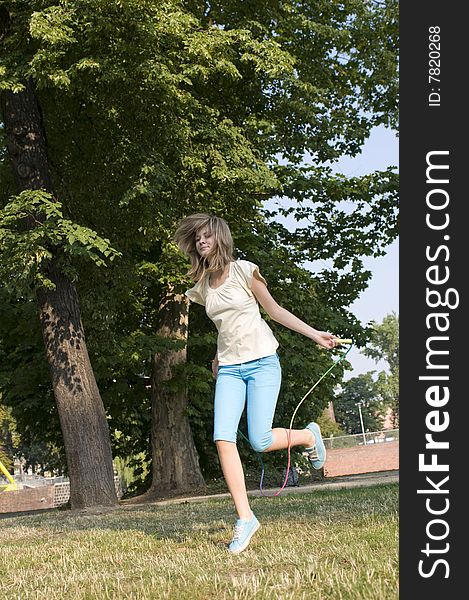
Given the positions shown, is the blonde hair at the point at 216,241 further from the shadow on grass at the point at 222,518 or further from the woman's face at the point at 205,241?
the shadow on grass at the point at 222,518

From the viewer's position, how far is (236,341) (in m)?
6.04

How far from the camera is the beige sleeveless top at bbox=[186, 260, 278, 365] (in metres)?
6.04

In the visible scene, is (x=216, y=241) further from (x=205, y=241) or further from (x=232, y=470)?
(x=232, y=470)

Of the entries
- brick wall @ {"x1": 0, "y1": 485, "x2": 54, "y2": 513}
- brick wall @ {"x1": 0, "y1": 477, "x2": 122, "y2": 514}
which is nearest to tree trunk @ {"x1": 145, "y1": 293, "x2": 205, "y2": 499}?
brick wall @ {"x1": 0, "y1": 477, "x2": 122, "y2": 514}

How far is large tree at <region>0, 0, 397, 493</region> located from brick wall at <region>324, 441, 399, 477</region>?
29.2m

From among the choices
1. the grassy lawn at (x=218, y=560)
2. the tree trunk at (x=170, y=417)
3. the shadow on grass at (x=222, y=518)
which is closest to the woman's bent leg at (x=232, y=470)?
the grassy lawn at (x=218, y=560)

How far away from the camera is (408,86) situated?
201 inches

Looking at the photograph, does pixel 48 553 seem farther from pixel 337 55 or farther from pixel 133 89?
pixel 337 55

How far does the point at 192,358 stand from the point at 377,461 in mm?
32160

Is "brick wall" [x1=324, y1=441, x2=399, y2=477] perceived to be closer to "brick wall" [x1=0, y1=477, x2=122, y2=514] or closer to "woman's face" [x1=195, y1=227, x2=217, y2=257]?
"brick wall" [x1=0, y1=477, x2=122, y2=514]

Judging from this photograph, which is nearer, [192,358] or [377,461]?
[192,358]

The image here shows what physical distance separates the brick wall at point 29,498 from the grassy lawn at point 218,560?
42.3 meters

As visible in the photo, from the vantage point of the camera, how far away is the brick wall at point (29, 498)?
159ft

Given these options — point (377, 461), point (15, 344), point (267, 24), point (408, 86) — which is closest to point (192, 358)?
point (15, 344)
